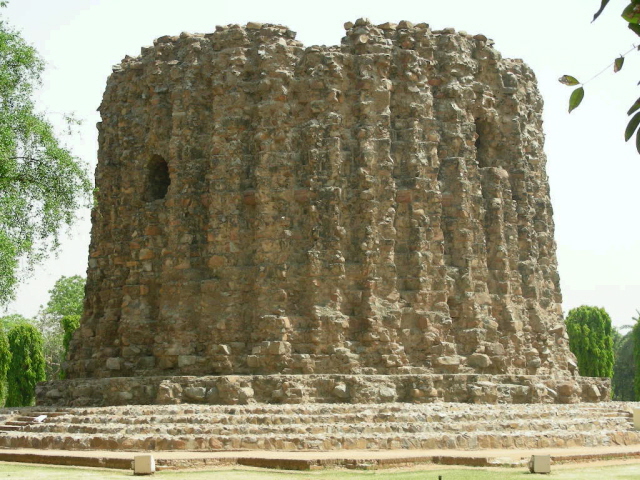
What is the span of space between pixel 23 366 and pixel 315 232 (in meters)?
17.1

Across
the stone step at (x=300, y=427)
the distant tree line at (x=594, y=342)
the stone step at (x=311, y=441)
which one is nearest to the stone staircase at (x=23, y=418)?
the stone step at (x=300, y=427)

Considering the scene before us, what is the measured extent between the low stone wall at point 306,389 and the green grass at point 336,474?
405 centimetres

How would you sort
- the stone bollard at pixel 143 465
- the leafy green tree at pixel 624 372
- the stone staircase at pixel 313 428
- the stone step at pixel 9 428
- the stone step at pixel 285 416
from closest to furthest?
the stone bollard at pixel 143 465, the stone staircase at pixel 313 428, the stone step at pixel 285 416, the stone step at pixel 9 428, the leafy green tree at pixel 624 372

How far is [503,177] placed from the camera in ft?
64.3

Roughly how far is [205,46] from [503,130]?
22.2 feet

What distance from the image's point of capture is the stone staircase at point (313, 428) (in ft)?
43.2

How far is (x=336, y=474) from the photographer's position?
1082 centimetres

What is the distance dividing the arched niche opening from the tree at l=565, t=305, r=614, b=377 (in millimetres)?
17918

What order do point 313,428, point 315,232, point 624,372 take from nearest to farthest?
point 313,428 < point 315,232 < point 624,372

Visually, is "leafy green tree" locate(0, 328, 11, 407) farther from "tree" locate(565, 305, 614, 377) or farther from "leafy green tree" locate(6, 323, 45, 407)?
"tree" locate(565, 305, 614, 377)

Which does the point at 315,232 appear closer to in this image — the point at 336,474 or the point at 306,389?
the point at 306,389

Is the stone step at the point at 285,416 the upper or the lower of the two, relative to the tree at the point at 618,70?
lower

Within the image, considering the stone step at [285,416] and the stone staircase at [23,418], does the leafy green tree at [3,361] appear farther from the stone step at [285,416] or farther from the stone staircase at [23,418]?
the stone step at [285,416]

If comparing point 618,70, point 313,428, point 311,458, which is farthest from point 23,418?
point 618,70
